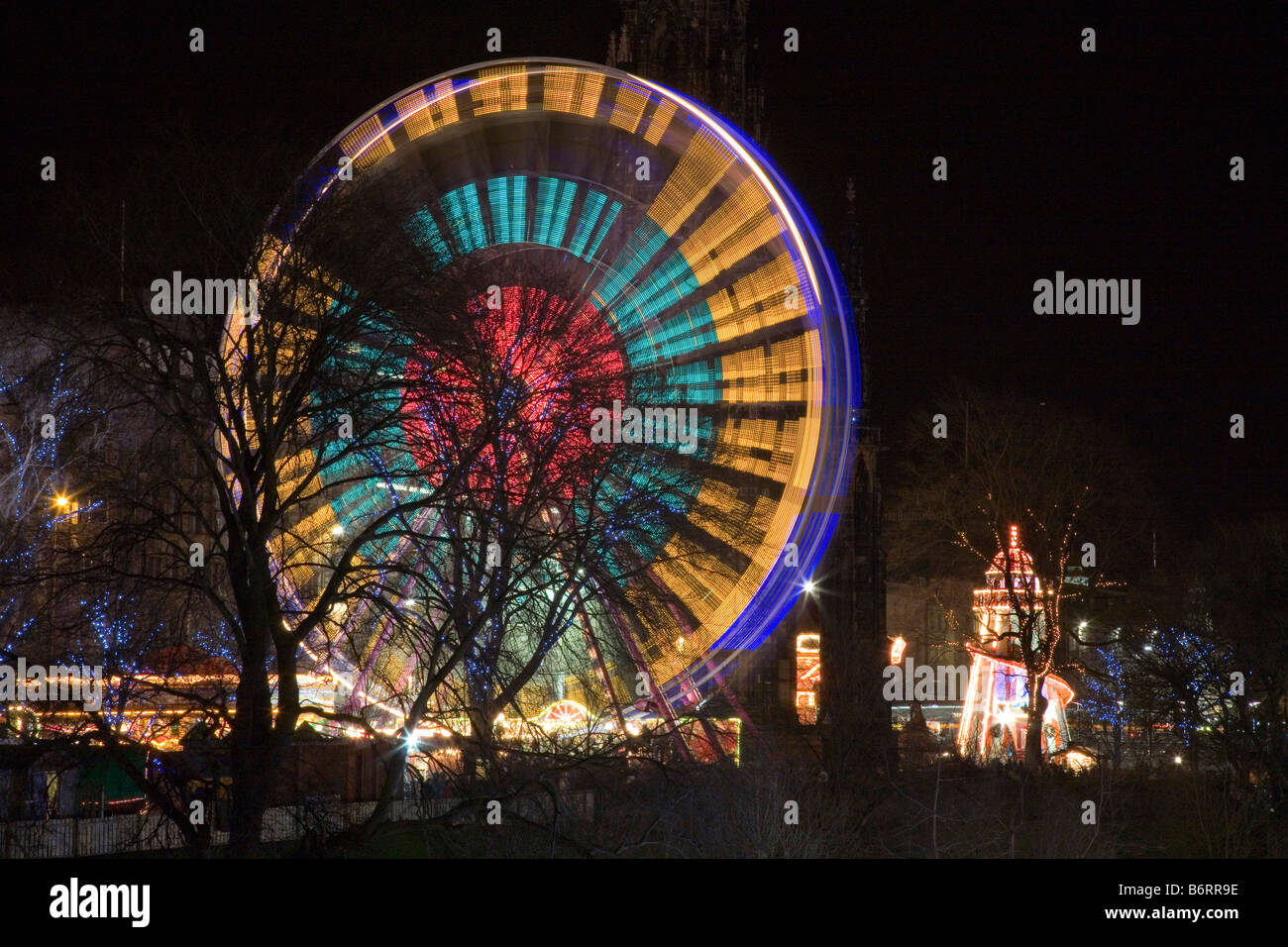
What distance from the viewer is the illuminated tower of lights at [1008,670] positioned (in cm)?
4775

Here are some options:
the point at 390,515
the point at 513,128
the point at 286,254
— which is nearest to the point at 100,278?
the point at 286,254

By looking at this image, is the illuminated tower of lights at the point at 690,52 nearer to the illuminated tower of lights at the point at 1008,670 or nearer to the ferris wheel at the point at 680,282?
the illuminated tower of lights at the point at 1008,670

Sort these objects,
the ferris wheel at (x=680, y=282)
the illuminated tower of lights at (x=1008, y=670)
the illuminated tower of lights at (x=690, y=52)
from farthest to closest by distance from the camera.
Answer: the illuminated tower of lights at (x=1008, y=670)
the illuminated tower of lights at (x=690, y=52)
the ferris wheel at (x=680, y=282)

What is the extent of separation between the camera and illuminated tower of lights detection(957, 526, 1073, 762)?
47750 millimetres

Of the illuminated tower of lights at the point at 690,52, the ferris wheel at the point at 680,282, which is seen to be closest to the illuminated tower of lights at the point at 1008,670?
the illuminated tower of lights at the point at 690,52

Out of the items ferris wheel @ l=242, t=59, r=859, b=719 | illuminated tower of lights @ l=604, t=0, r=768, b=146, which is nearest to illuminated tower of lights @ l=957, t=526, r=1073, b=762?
illuminated tower of lights @ l=604, t=0, r=768, b=146

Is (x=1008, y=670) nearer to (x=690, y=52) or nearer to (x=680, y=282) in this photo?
(x=690, y=52)

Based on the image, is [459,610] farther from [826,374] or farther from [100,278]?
[826,374]

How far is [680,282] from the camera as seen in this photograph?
1236 inches

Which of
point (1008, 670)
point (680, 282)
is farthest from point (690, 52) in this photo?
point (1008, 670)

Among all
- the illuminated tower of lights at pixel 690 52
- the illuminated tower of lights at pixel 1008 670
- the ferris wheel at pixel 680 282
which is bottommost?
the illuminated tower of lights at pixel 1008 670

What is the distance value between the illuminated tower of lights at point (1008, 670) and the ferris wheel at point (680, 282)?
1814 centimetres

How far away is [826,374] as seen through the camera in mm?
31438

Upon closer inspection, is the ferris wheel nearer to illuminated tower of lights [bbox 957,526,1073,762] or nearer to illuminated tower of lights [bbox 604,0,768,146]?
illuminated tower of lights [bbox 604,0,768,146]
